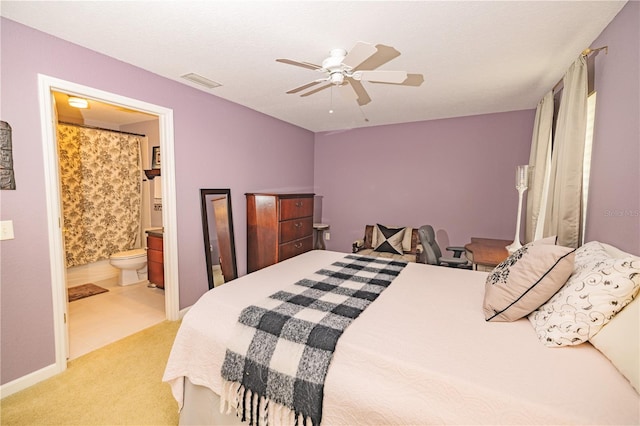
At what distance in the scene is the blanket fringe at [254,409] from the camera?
1276 millimetres

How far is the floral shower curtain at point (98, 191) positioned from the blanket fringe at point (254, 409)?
4.05 m

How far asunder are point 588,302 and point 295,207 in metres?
3.29

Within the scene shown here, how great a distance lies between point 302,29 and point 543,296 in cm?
219

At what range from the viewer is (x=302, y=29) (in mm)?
1978

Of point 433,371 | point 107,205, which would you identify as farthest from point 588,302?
Answer: point 107,205

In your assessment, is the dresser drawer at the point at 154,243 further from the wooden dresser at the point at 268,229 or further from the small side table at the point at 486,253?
the small side table at the point at 486,253

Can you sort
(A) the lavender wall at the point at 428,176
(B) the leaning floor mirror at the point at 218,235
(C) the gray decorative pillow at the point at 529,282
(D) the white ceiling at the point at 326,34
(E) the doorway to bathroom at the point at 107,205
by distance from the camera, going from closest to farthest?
(C) the gray decorative pillow at the point at 529,282
(D) the white ceiling at the point at 326,34
(B) the leaning floor mirror at the point at 218,235
(E) the doorway to bathroom at the point at 107,205
(A) the lavender wall at the point at 428,176

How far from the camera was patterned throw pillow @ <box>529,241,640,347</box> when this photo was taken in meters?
1.11

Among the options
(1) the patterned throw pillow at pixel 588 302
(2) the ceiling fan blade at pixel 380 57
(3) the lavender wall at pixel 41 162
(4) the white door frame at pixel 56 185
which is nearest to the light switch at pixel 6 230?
(3) the lavender wall at pixel 41 162

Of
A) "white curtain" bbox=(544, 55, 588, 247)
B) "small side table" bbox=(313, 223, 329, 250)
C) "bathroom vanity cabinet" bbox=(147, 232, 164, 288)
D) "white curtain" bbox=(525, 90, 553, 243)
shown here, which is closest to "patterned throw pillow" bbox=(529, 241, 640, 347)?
"white curtain" bbox=(544, 55, 588, 247)

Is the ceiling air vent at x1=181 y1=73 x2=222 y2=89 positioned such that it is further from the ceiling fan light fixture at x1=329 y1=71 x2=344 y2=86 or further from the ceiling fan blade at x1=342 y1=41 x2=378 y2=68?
the ceiling fan blade at x1=342 y1=41 x2=378 y2=68

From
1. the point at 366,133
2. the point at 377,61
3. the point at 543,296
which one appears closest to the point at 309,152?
the point at 366,133

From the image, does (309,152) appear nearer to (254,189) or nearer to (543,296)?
(254,189)

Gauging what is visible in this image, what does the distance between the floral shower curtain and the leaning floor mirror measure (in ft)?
7.32
